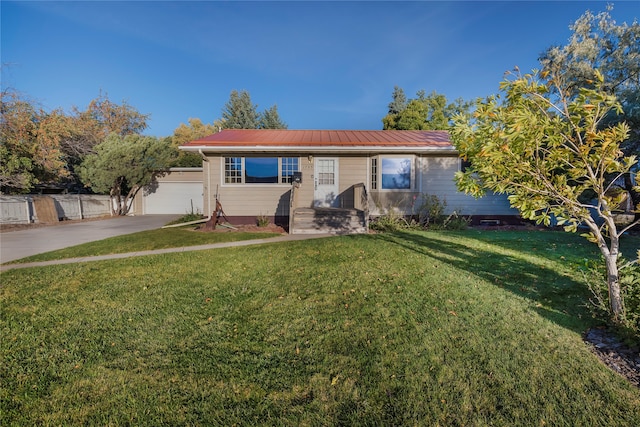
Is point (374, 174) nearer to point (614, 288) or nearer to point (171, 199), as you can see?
point (614, 288)

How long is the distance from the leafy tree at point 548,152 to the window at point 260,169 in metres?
8.14

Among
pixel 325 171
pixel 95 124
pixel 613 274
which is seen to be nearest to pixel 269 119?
pixel 95 124

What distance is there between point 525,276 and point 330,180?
7532 mm

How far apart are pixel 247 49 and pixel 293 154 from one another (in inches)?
266

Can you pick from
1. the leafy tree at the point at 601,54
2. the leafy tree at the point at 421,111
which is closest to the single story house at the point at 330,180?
the leafy tree at the point at 601,54

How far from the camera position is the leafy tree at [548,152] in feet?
9.30

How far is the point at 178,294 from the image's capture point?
3.89 m

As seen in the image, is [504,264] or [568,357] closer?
[568,357]

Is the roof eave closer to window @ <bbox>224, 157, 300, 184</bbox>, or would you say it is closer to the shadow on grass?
window @ <bbox>224, 157, 300, 184</bbox>

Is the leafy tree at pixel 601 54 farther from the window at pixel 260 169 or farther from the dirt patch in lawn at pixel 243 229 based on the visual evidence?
the dirt patch in lawn at pixel 243 229

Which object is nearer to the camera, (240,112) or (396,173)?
(396,173)

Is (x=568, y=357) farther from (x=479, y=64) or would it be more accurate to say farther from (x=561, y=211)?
(x=479, y=64)

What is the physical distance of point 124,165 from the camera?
15531mm

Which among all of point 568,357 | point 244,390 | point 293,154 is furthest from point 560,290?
point 293,154
